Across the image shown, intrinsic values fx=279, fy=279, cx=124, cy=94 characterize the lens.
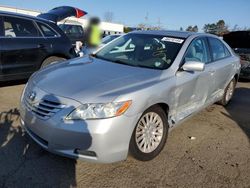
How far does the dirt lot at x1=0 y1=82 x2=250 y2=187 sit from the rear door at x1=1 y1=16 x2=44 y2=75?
1.67 m

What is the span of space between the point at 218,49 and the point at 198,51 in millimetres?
990

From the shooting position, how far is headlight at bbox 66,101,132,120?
9.11ft

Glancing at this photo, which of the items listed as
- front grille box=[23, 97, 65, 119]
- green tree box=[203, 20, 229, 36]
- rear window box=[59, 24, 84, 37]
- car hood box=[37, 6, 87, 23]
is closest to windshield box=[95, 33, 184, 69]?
front grille box=[23, 97, 65, 119]

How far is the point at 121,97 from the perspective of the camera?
9.43 feet

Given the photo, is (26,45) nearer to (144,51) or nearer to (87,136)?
(144,51)

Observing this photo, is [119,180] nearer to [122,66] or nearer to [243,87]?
[122,66]

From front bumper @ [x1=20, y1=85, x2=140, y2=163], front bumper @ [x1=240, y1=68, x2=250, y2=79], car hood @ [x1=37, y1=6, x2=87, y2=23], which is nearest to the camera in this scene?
front bumper @ [x1=20, y1=85, x2=140, y2=163]

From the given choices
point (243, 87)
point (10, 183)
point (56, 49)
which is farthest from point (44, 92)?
point (243, 87)

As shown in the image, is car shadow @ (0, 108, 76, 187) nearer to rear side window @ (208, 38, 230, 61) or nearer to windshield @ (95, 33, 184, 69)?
windshield @ (95, 33, 184, 69)

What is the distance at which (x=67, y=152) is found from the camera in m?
2.85

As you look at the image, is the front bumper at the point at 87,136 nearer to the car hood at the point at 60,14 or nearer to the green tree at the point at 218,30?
the car hood at the point at 60,14

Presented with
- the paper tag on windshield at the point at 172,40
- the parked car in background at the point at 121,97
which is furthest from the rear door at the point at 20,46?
the paper tag on windshield at the point at 172,40

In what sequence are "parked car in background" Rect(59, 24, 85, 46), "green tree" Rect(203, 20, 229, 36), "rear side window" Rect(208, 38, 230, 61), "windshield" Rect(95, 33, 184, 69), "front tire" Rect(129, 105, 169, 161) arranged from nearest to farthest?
"front tire" Rect(129, 105, 169, 161), "windshield" Rect(95, 33, 184, 69), "rear side window" Rect(208, 38, 230, 61), "parked car in background" Rect(59, 24, 85, 46), "green tree" Rect(203, 20, 229, 36)

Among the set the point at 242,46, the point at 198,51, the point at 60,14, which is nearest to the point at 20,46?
the point at 198,51
